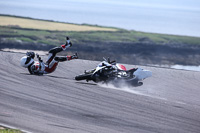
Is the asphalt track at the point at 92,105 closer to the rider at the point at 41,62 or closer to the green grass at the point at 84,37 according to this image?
the rider at the point at 41,62

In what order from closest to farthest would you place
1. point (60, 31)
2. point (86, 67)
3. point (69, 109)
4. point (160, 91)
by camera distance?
point (69, 109) < point (160, 91) < point (86, 67) < point (60, 31)

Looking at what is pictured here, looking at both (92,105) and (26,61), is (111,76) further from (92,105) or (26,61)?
(26,61)

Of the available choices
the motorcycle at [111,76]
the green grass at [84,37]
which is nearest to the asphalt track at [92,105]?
the motorcycle at [111,76]

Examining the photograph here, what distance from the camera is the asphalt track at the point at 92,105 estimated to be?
1256cm

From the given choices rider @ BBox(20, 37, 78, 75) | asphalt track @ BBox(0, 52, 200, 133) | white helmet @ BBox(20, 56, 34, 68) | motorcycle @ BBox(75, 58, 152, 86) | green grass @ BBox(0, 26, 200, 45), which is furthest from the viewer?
green grass @ BBox(0, 26, 200, 45)

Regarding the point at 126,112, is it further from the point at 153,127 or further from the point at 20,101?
the point at 20,101

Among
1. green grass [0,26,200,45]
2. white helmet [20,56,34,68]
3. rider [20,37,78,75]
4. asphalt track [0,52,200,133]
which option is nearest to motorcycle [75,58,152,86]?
asphalt track [0,52,200,133]

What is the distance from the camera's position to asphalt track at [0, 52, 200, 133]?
12.6 m

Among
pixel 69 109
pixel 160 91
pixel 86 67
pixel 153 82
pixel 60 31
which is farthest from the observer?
pixel 60 31

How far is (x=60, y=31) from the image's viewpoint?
5872 cm

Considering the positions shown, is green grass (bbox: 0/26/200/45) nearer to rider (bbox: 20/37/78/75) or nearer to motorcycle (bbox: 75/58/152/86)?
rider (bbox: 20/37/78/75)

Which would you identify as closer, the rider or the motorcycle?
the motorcycle

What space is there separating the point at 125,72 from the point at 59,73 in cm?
515

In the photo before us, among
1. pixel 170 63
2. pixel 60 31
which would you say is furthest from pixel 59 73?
pixel 60 31
